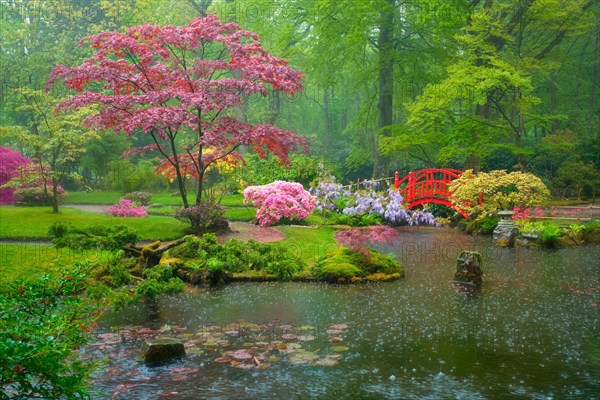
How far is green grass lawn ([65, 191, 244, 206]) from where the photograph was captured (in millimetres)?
24562

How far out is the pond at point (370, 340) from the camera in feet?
20.7

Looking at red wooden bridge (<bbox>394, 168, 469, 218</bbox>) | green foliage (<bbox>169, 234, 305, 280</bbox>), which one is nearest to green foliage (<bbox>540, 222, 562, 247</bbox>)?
red wooden bridge (<bbox>394, 168, 469, 218</bbox>)

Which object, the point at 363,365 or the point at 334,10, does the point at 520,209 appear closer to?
the point at 334,10

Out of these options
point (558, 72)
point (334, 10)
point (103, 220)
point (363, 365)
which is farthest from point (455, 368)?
point (558, 72)

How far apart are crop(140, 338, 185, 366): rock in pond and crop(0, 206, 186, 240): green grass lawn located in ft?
23.5

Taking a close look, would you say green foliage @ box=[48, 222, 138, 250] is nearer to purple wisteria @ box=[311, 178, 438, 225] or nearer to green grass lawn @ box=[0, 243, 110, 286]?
green grass lawn @ box=[0, 243, 110, 286]

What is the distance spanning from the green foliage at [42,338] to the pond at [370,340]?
1.27 meters

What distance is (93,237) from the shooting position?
11742 mm

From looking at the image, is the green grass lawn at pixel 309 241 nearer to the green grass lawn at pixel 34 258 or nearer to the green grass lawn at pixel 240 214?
the green grass lawn at pixel 240 214

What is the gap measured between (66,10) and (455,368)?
107 ft

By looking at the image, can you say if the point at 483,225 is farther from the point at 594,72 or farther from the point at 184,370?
the point at 594,72

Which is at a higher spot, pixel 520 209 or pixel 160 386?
pixel 520 209

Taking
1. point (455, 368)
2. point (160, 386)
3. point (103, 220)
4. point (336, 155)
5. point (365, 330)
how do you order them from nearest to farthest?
point (160, 386)
point (455, 368)
point (365, 330)
point (103, 220)
point (336, 155)

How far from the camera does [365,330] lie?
8.31 m
